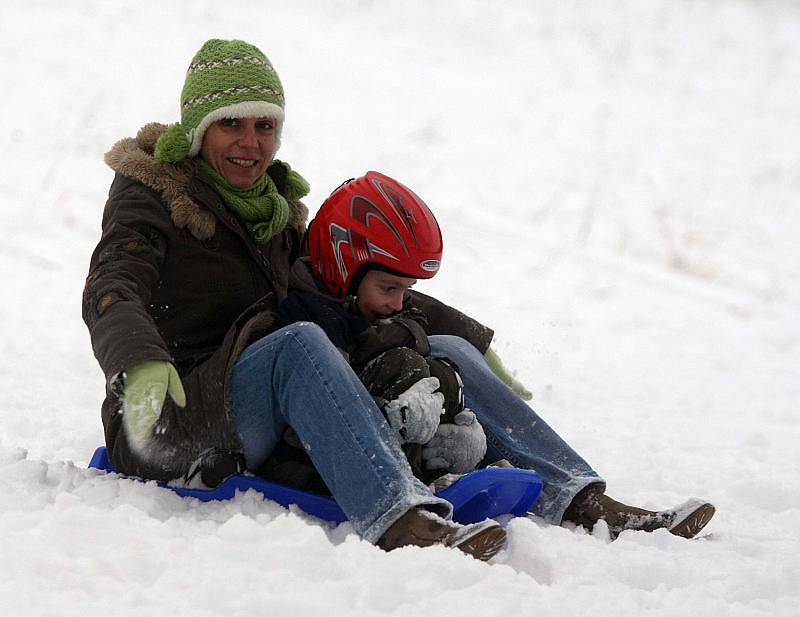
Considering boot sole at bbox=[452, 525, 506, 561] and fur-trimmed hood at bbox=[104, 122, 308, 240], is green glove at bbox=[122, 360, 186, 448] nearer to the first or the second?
fur-trimmed hood at bbox=[104, 122, 308, 240]

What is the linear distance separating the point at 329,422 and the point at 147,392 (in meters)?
0.43

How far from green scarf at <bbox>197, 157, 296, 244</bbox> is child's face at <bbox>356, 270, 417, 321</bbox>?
1.16ft

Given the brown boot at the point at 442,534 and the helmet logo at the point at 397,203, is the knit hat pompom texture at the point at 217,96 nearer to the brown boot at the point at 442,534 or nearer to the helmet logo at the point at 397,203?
the helmet logo at the point at 397,203

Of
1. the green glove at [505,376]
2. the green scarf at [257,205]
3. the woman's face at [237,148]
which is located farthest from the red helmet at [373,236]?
the green glove at [505,376]

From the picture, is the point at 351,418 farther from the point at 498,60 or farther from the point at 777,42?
the point at 777,42

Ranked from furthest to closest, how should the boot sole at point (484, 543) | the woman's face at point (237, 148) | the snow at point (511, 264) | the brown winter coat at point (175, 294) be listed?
1. the woman's face at point (237, 148)
2. the brown winter coat at point (175, 294)
3. the boot sole at point (484, 543)
4. the snow at point (511, 264)

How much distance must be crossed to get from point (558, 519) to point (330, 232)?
1.06 metres

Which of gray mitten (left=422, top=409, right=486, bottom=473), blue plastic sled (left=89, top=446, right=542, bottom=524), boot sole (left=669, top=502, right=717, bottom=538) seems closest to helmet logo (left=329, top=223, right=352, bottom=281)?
gray mitten (left=422, top=409, right=486, bottom=473)

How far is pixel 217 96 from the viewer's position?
8.51ft

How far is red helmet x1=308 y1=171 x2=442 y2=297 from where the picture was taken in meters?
2.50

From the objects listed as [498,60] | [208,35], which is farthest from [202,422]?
[498,60]

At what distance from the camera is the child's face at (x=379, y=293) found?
8.40 ft

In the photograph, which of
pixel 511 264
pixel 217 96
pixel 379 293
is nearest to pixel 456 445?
pixel 379 293

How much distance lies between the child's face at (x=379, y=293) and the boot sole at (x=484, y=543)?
2.82 feet
